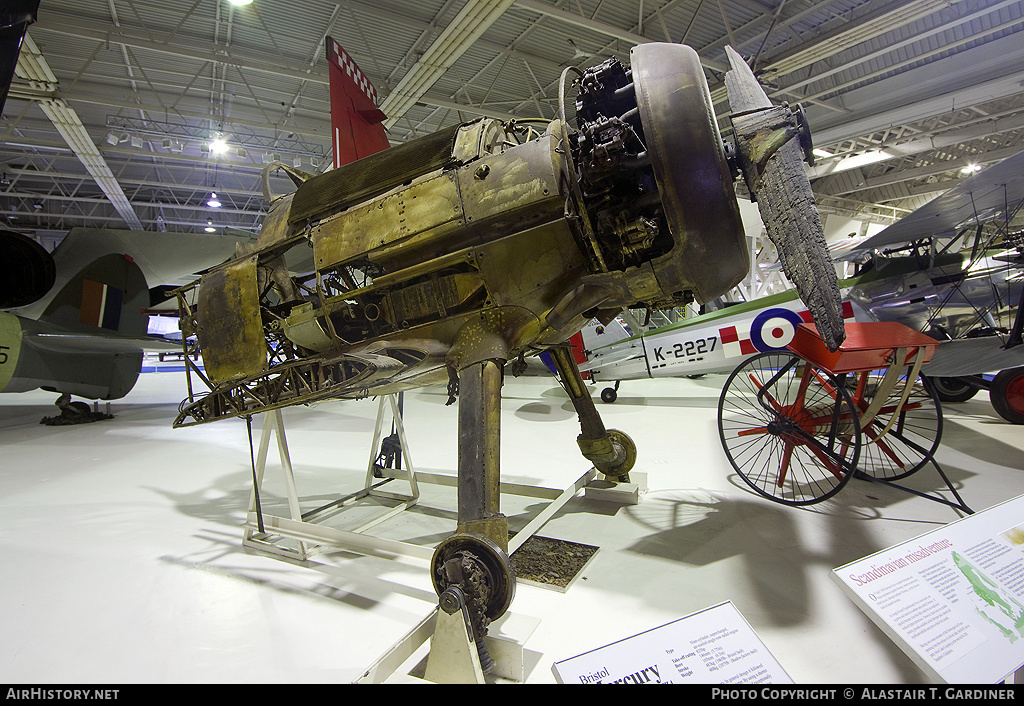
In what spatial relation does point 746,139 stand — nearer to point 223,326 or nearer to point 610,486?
point 610,486

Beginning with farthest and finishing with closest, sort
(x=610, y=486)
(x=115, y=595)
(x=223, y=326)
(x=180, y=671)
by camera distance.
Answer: (x=610, y=486) < (x=223, y=326) < (x=115, y=595) < (x=180, y=671)

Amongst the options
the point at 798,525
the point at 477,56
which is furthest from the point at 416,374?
the point at 477,56

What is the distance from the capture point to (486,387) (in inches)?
92.4

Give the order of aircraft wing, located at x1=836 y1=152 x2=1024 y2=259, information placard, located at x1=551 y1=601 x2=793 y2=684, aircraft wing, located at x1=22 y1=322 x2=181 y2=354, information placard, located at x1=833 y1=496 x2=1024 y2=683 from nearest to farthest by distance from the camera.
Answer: information placard, located at x1=551 y1=601 x2=793 y2=684
information placard, located at x1=833 y1=496 x2=1024 y2=683
aircraft wing, located at x1=836 y1=152 x2=1024 y2=259
aircraft wing, located at x1=22 y1=322 x2=181 y2=354

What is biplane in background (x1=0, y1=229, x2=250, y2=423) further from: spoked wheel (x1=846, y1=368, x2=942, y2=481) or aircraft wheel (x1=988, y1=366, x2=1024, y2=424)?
Answer: aircraft wheel (x1=988, y1=366, x2=1024, y2=424)

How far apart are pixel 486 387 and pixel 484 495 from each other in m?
0.53

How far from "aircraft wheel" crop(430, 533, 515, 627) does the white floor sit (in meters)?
0.36

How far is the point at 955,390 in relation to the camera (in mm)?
7121

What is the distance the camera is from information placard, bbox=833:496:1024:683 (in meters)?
1.37

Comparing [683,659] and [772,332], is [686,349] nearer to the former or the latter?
[772,332]

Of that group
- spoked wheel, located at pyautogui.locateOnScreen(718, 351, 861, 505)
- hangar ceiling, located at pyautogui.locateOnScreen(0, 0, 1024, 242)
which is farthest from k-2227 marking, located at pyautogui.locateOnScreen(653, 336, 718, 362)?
hangar ceiling, located at pyautogui.locateOnScreen(0, 0, 1024, 242)

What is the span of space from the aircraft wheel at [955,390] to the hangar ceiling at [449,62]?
569 cm

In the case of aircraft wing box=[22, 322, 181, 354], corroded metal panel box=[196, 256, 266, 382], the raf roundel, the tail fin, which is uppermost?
the tail fin
